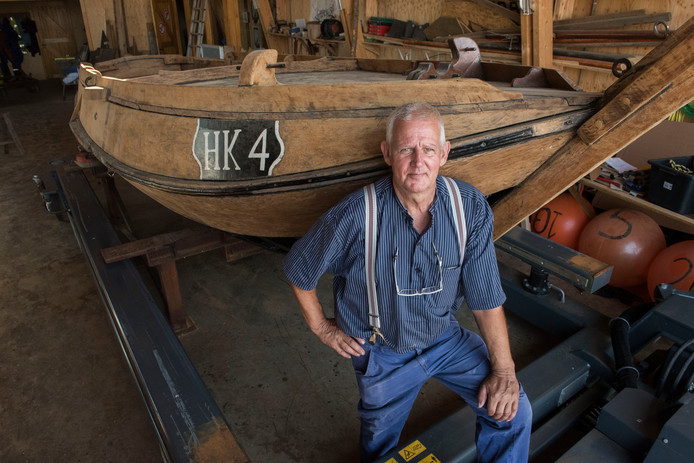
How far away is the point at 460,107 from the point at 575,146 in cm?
43

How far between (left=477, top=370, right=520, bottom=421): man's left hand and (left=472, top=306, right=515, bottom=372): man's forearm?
0.08 feet

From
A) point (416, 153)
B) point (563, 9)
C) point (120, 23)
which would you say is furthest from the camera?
point (120, 23)

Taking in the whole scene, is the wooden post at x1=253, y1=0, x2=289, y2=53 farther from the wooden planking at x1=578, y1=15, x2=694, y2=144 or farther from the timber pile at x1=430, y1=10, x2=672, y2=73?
the wooden planking at x1=578, y1=15, x2=694, y2=144

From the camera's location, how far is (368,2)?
5.33 m

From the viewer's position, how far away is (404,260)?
1324 mm

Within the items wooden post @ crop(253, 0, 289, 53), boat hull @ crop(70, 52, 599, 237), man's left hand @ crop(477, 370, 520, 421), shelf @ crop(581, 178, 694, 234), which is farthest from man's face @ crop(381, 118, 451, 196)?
wooden post @ crop(253, 0, 289, 53)

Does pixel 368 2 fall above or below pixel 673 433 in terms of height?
above

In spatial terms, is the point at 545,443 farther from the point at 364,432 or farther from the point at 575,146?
the point at 575,146

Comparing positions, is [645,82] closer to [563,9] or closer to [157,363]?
[157,363]

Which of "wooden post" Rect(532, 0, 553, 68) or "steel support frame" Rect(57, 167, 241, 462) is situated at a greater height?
"wooden post" Rect(532, 0, 553, 68)

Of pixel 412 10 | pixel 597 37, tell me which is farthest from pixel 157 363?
pixel 412 10

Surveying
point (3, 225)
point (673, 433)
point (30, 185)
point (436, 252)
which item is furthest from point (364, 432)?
point (30, 185)

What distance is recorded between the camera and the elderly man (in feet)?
4.28

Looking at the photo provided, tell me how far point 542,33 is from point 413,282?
2712mm
